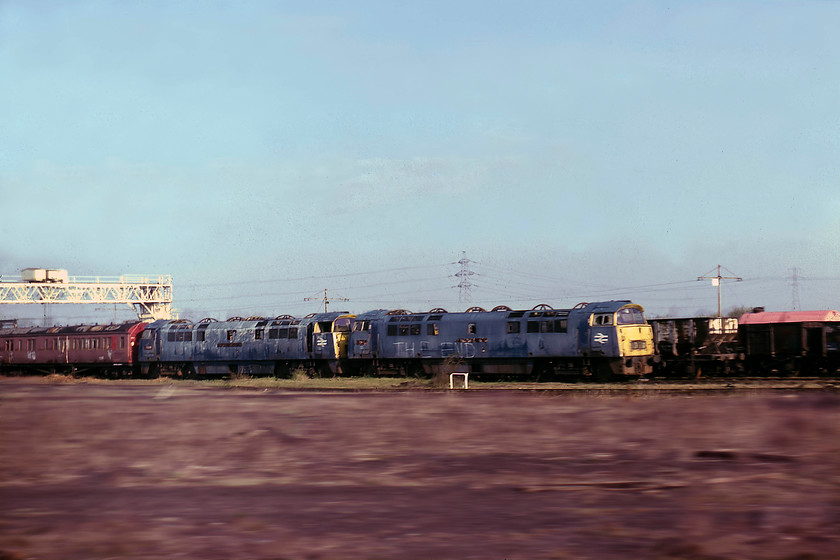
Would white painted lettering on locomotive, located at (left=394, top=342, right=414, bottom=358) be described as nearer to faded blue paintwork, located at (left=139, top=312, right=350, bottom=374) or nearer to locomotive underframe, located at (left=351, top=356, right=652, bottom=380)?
locomotive underframe, located at (left=351, top=356, right=652, bottom=380)

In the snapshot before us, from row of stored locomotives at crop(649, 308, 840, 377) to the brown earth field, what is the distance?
2634 centimetres

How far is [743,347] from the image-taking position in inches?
1649

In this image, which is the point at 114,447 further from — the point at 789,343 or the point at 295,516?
the point at 789,343

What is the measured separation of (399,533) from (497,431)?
19.6ft

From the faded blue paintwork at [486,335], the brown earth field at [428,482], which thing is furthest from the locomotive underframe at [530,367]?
the brown earth field at [428,482]

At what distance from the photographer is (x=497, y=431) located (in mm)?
13555

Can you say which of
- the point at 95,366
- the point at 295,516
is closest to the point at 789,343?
the point at 295,516

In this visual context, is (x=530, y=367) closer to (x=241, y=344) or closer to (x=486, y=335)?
(x=486, y=335)

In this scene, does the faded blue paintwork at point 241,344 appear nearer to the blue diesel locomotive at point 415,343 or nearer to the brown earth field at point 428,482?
the blue diesel locomotive at point 415,343

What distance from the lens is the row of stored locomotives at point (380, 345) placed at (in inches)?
1559

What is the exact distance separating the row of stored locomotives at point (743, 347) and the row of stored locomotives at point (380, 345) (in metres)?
2.40

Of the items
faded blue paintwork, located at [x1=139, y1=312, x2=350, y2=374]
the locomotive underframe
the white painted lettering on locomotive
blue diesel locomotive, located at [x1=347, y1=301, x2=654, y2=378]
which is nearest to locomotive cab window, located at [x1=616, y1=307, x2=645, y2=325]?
blue diesel locomotive, located at [x1=347, y1=301, x2=654, y2=378]

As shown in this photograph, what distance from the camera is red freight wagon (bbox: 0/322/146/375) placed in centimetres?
5447

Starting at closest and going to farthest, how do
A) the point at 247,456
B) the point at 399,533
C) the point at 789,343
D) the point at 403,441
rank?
the point at 399,533
the point at 247,456
the point at 403,441
the point at 789,343
